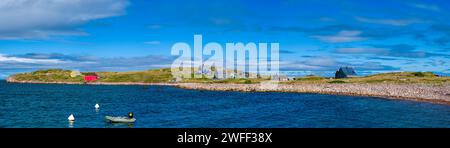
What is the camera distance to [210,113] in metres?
77.0
